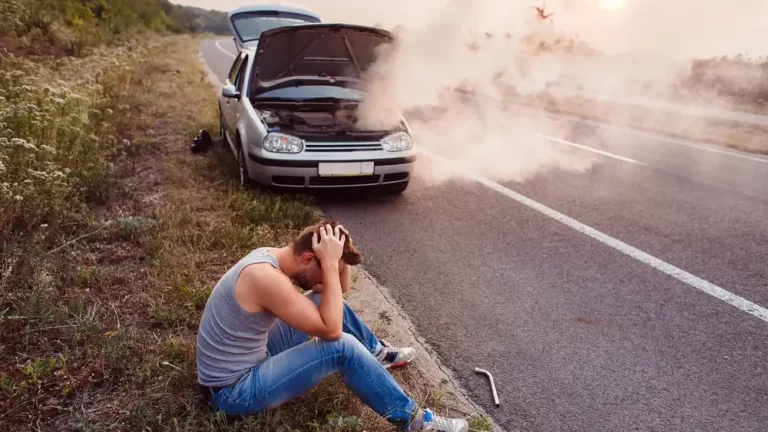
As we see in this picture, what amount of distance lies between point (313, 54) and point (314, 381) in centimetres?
516

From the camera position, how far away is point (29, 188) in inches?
165

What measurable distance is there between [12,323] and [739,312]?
4.66 meters

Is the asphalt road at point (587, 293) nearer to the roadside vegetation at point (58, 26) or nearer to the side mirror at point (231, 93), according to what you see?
the side mirror at point (231, 93)

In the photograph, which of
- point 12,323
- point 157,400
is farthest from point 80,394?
point 12,323

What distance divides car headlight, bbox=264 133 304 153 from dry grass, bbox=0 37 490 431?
0.51 m

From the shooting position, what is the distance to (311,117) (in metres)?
6.05

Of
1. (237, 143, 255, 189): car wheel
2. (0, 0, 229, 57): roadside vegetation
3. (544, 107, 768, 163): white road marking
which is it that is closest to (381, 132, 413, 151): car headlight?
(237, 143, 255, 189): car wheel

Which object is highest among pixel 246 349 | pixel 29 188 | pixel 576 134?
pixel 246 349

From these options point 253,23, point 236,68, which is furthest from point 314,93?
point 253,23

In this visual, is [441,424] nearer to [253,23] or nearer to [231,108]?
[231,108]

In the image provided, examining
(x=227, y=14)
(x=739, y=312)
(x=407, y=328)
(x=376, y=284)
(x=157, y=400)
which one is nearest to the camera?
(x=157, y=400)

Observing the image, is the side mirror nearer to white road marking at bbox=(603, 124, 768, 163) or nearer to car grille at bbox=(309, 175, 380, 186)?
car grille at bbox=(309, 175, 380, 186)

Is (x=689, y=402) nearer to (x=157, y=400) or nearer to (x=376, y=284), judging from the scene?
(x=376, y=284)

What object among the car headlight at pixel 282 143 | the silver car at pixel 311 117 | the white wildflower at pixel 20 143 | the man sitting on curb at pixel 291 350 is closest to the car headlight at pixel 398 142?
the silver car at pixel 311 117
